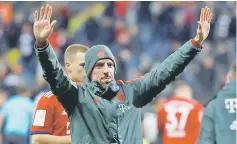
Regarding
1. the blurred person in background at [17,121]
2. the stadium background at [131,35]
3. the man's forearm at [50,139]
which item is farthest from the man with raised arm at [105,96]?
the stadium background at [131,35]

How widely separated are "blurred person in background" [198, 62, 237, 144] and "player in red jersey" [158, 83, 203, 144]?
3465 mm

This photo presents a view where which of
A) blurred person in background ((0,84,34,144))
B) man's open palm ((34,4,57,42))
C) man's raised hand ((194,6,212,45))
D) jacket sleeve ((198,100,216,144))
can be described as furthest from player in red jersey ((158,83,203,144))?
man's open palm ((34,4,57,42))

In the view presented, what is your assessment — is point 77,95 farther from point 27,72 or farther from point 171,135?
point 27,72

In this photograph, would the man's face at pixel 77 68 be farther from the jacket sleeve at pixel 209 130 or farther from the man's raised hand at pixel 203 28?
the man's raised hand at pixel 203 28

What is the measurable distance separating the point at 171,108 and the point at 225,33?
8.30 meters

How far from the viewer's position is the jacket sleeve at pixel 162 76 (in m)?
6.05

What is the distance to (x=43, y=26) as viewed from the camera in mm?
5789

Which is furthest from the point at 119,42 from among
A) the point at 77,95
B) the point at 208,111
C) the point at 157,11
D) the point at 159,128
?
the point at 77,95

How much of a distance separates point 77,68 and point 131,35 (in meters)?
12.2

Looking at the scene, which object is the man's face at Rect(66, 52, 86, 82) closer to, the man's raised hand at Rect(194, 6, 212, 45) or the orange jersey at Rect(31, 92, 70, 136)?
the orange jersey at Rect(31, 92, 70, 136)

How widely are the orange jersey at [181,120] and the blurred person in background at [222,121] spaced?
3465mm

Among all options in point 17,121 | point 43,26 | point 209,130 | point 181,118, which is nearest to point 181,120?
point 181,118

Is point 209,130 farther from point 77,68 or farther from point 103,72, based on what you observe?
point 103,72

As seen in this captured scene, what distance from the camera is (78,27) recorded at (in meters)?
20.2
